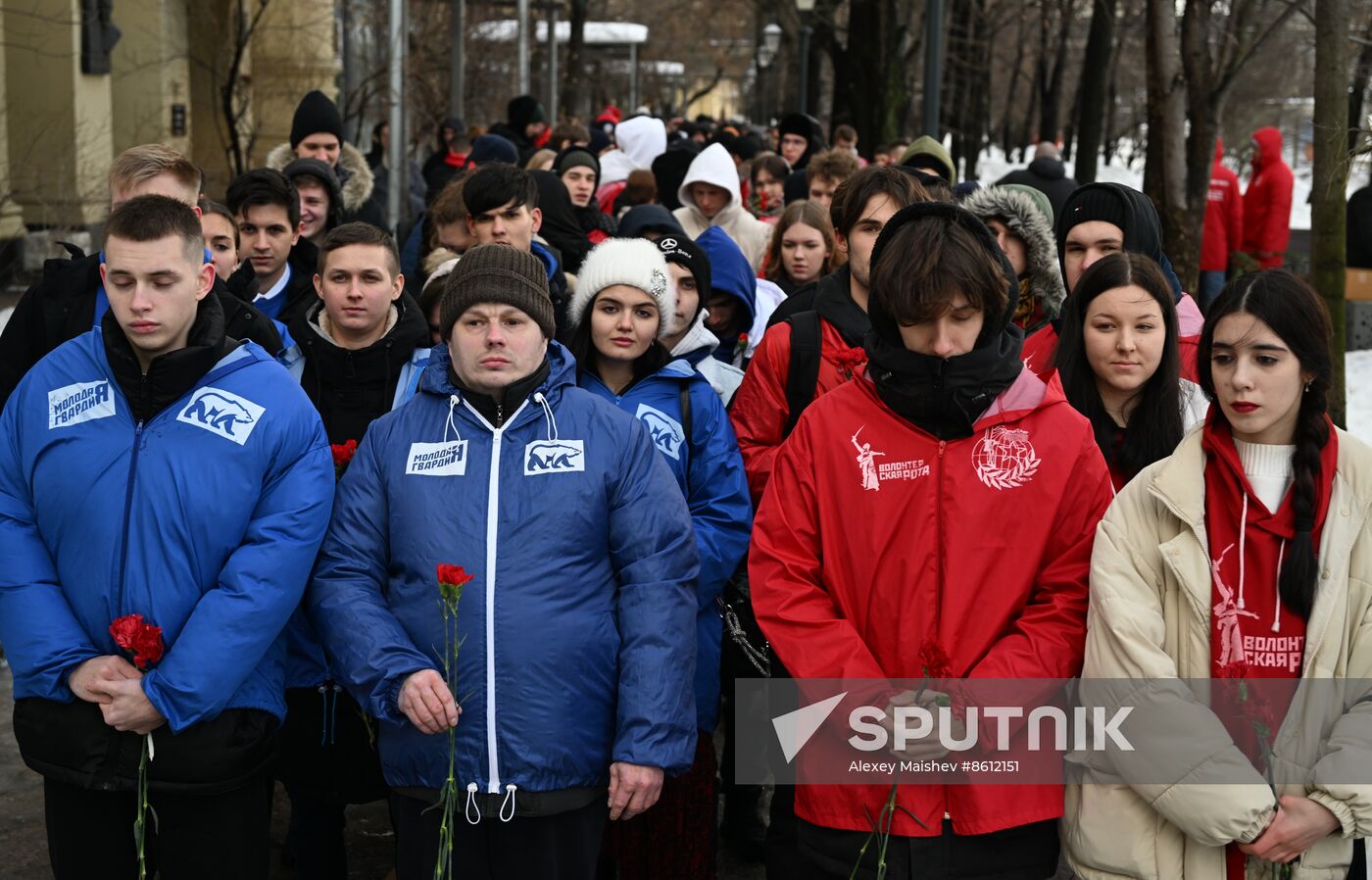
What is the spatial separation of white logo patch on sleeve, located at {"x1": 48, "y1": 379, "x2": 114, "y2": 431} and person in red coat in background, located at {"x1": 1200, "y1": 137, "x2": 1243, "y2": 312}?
43.2 feet

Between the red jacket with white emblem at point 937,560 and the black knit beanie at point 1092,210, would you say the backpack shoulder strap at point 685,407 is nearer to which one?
the red jacket with white emblem at point 937,560

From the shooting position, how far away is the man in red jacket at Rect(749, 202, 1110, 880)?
11.0 feet

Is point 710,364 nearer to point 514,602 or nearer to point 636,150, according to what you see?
point 514,602

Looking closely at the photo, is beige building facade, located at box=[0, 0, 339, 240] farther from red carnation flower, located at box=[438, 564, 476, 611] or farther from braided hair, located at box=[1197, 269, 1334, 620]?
braided hair, located at box=[1197, 269, 1334, 620]

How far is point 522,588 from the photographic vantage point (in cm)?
366

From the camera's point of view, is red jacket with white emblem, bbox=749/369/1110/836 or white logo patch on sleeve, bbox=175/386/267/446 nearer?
red jacket with white emblem, bbox=749/369/1110/836

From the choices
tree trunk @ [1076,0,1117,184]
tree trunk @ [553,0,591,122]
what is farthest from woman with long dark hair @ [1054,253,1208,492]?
tree trunk @ [553,0,591,122]

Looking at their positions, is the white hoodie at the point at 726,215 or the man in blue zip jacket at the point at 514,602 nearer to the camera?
the man in blue zip jacket at the point at 514,602

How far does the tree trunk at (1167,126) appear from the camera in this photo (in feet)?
42.4

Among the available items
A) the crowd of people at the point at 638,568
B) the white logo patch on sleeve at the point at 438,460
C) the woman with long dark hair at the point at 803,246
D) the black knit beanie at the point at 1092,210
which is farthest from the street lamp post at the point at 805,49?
the white logo patch on sleeve at the point at 438,460

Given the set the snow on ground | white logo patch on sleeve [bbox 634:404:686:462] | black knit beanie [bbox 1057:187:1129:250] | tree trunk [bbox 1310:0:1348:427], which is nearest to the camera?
white logo patch on sleeve [bbox 634:404:686:462]

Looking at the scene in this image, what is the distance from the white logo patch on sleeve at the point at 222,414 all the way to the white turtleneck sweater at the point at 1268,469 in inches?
94.0

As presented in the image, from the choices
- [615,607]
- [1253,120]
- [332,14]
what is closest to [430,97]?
[332,14]

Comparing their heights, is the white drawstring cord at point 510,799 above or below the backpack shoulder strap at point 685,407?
below
